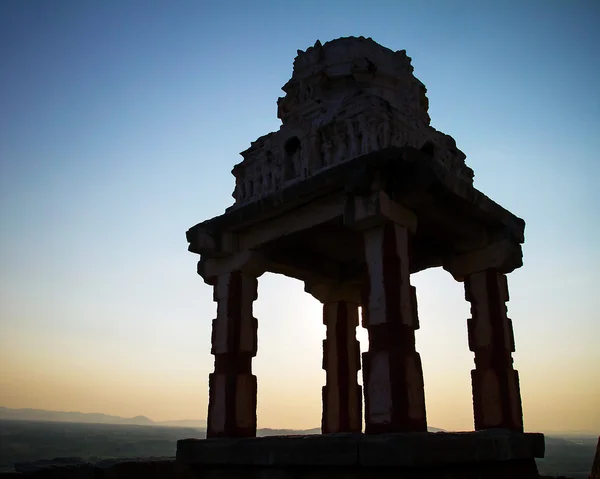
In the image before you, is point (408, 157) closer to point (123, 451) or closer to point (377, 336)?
point (377, 336)

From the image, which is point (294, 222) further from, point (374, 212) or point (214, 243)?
point (374, 212)

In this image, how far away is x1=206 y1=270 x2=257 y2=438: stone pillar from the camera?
10.1m

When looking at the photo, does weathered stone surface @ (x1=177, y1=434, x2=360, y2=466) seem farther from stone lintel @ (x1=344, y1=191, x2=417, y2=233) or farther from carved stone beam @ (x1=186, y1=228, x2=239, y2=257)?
carved stone beam @ (x1=186, y1=228, x2=239, y2=257)

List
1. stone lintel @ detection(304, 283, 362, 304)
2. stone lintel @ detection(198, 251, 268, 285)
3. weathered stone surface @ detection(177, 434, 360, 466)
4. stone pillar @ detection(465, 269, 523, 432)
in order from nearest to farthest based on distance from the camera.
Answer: weathered stone surface @ detection(177, 434, 360, 466) < stone pillar @ detection(465, 269, 523, 432) < stone lintel @ detection(198, 251, 268, 285) < stone lintel @ detection(304, 283, 362, 304)

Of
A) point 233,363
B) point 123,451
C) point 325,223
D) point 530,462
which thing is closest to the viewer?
point 530,462

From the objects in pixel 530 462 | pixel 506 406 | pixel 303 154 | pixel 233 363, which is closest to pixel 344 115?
pixel 303 154

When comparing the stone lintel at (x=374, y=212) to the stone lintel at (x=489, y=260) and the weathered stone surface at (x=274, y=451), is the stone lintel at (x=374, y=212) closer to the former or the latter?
the stone lintel at (x=489, y=260)

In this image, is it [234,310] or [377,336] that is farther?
[234,310]

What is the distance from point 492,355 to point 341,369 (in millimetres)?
3602

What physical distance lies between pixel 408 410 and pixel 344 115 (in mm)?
5154

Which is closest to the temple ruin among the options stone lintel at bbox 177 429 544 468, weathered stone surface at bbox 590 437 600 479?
stone lintel at bbox 177 429 544 468

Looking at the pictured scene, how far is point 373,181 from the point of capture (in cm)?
858

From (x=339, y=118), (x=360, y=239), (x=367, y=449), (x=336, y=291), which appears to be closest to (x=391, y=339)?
(x=367, y=449)

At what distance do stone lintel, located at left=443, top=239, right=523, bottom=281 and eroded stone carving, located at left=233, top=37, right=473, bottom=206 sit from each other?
1.62m
